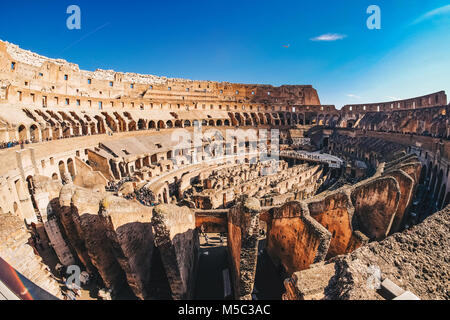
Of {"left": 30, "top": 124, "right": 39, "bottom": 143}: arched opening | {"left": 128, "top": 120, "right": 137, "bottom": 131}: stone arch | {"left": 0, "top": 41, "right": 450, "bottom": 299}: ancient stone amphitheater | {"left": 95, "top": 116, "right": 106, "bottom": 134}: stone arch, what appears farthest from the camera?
{"left": 128, "top": 120, "right": 137, "bottom": 131}: stone arch

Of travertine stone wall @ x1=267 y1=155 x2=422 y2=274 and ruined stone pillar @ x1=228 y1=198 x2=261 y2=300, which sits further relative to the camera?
travertine stone wall @ x1=267 y1=155 x2=422 y2=274

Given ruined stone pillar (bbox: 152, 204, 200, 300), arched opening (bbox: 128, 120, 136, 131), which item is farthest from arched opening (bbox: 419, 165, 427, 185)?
arched opening (bbox: 128, 120, 136, 131)

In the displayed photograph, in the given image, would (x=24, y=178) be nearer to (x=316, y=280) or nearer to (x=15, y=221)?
(x=15, y=221)

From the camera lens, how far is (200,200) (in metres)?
13.9

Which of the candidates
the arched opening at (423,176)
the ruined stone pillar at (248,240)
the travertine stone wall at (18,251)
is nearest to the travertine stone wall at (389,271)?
the ruined stone pillar at (248,240)

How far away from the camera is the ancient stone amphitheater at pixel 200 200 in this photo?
5.10 m

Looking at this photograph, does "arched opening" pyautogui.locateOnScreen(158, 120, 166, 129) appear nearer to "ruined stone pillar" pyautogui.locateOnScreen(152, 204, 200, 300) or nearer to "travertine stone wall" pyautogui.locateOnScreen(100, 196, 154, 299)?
"travertine stone wall" pyautogui.locateOnScreen(100, 196, 154, 299)

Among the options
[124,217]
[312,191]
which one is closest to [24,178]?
[124,217]

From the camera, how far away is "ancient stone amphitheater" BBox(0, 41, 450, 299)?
5.10 metres

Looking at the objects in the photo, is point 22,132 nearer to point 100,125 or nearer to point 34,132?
point 34,132

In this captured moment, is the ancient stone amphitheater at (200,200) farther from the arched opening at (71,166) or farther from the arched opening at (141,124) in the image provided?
the arched opening at (141,124)

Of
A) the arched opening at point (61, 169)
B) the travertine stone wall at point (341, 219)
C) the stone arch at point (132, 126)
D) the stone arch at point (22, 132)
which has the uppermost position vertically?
the stone arch at point (132, 126)

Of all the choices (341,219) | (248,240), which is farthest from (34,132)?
(341,219)
